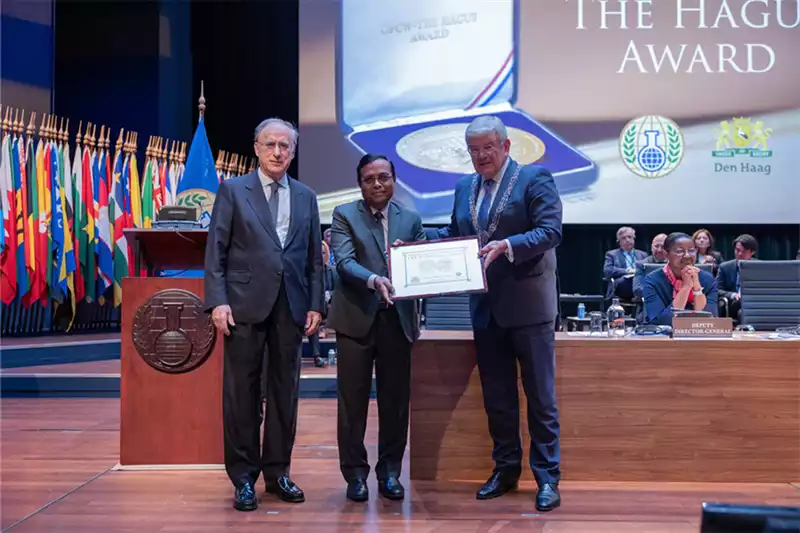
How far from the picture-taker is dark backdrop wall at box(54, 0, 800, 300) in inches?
341

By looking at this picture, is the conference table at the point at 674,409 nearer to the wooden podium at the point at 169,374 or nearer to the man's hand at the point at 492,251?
the man's hand at the point at 492,251

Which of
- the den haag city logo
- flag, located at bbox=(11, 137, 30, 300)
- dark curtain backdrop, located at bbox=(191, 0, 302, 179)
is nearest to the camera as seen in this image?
flag, located at bbox=(11, 137, 30, 300)

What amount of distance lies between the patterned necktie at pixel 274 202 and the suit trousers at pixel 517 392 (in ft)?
2.98

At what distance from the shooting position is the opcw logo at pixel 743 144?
7.47 meters

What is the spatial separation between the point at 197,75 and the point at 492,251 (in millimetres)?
7848

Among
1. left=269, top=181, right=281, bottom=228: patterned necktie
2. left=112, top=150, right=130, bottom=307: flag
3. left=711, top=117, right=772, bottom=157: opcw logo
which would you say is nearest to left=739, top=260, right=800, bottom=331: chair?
left=711, top=117, right=772, bottom=157: opcw logo

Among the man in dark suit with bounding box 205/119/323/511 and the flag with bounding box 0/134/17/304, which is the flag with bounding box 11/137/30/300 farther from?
the man in dark suit with bounding box 205/119/323/511

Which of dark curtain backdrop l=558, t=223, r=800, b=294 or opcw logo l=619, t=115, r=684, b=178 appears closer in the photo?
opcw logo l=619, t=115, r=684, b=178

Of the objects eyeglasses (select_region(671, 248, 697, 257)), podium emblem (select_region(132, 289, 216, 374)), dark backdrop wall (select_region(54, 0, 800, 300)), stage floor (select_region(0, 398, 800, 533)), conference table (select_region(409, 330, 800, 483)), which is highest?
dark backdrop wall (select_region(54, 0, 800, 300))

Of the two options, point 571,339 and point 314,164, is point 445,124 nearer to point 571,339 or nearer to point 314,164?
point 314,164

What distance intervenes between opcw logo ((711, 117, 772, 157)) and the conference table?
→ 501 cm

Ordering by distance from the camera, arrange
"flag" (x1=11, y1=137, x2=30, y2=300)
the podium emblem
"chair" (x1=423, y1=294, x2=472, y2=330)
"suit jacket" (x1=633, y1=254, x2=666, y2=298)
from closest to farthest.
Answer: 1. the podium emblem
2. "chair" (x1=423, y1=294, x2=472, y2=330)
3. "suit jacket" (x1=633, y1=254, x2=666, y2=298)
4. "flag" (x1=11, y1=137, x2=30, y2=300)

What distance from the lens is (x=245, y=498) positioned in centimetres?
269

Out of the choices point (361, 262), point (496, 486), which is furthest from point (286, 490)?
point (361, 262)
